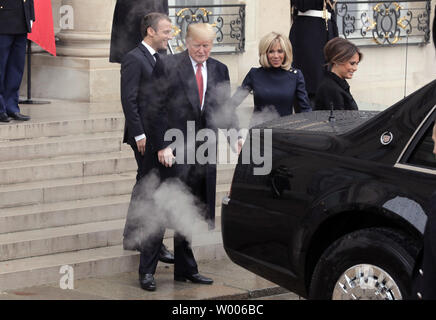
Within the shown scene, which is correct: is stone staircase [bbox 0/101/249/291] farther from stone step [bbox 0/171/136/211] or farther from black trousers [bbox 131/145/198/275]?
black trousers [bbox 131/145/198/275]

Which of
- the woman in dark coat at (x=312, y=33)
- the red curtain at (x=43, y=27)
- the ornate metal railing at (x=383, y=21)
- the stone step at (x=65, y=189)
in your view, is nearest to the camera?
the stone step at (x=65, y=189)

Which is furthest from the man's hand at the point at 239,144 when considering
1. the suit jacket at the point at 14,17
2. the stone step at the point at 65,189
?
the suit jacket at the point at 14,17

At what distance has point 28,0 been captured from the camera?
1077 centimetres

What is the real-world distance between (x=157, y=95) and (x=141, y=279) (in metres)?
1.28

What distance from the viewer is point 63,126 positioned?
1032cm

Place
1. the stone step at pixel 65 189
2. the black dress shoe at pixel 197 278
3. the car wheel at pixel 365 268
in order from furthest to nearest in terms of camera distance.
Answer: the stone step at pixel 65 189
the black dress shoe at pixel 197 278
the car wheel at pixel 365 268

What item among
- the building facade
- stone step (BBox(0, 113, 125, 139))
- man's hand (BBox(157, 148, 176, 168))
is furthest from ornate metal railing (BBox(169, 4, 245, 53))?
man's hand (BBox(157, 148, 176, 168))

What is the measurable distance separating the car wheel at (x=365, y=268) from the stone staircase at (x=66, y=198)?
2.30 meters

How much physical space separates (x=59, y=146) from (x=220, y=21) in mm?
5108

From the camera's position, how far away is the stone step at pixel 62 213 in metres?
8.55

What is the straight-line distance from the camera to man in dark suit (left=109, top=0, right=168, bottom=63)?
9047mm

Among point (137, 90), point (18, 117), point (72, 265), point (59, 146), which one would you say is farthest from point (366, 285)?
point (18, 117)

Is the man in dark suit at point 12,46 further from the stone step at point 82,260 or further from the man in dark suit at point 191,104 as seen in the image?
the man in dark suit at point 191,104
